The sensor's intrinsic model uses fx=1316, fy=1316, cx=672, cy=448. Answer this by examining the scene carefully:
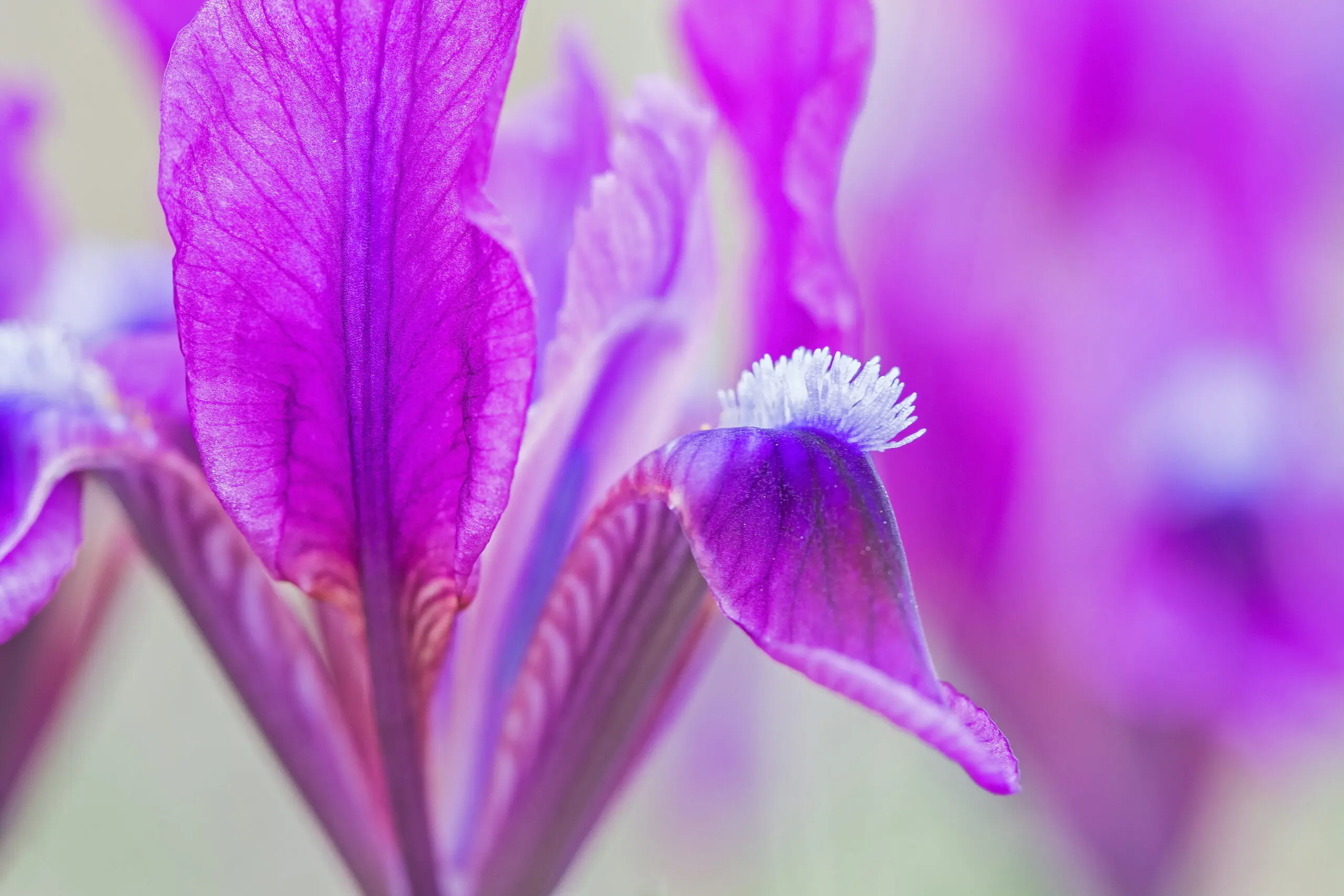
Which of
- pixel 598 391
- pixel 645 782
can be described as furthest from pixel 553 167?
pixel 645 782

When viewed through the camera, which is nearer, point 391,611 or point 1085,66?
point 391,611

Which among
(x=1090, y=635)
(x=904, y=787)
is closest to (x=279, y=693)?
(x=1090, y=635)

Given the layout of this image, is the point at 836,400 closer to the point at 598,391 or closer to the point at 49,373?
the point at 598,391

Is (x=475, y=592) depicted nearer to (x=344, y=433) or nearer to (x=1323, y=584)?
(x=344, y=433)

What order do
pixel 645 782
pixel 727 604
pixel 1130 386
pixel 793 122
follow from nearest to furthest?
pixel 727 604 < pixel 793 122 < pixel 1130 386 < pixel 645 782

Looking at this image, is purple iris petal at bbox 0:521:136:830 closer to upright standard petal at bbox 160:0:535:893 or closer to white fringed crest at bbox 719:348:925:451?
upright standard petal at bbox 160:0:535:893

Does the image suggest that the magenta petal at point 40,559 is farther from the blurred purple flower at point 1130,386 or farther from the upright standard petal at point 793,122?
the blurred purple flower at point 1130,386
